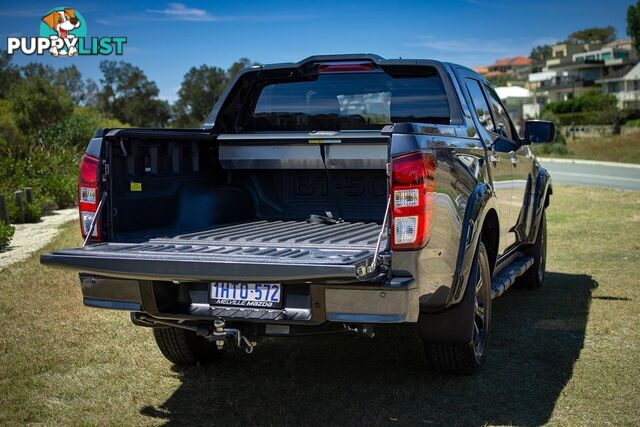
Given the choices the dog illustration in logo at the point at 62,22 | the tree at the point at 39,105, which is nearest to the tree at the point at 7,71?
the tree at the point at 39,105

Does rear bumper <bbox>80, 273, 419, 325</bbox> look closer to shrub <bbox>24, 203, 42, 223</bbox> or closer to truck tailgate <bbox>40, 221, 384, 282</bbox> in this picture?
truck tailgate <bbox>40, 221, 384, 282</bbox>

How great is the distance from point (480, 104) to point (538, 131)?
50.9 inches

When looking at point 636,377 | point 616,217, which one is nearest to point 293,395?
point 636,377

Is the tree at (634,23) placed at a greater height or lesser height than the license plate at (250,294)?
greater

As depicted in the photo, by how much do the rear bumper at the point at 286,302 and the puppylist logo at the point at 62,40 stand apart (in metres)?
15.3

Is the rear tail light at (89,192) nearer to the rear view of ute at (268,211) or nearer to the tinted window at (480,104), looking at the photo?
the rear view of ute at (268,211)

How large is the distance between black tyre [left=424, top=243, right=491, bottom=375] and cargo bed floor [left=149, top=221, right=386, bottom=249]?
672 mm

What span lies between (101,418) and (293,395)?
3.65 feet

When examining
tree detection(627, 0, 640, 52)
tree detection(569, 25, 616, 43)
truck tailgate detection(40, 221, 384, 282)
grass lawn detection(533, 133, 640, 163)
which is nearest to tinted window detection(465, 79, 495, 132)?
truck tailgate detection(40, 221, 384, 282)

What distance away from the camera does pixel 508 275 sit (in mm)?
6000

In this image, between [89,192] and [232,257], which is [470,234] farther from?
[89,192]

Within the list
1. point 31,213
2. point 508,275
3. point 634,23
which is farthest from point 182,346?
point 634,23

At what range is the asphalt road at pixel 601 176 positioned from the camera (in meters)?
21.2

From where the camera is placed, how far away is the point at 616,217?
13156 mm
